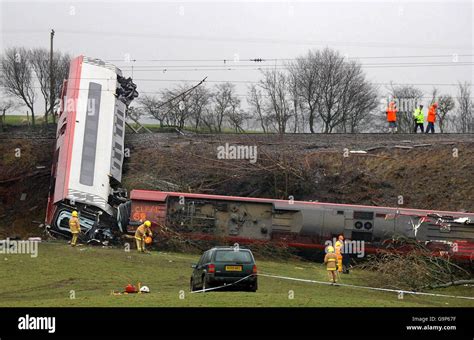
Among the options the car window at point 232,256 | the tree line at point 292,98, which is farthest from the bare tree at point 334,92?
the car window at point 232,256

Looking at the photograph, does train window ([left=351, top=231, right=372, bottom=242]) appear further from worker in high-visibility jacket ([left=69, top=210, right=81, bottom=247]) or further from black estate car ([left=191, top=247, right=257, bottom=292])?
worker in high-visibility jacket ([left=69, top=210, right=81, bottom=247])

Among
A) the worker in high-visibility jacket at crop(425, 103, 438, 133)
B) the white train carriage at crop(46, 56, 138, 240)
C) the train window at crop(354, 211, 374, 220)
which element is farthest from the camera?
the worker in high-visibility jacket at crop(425, 103, 438, 133)

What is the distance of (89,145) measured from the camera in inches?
1399

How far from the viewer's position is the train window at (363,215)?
31.7 meters

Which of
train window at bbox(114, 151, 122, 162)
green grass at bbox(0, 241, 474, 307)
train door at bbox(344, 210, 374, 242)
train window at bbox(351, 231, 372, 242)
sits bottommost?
green grass at bbox(0, 241, 474, 307)

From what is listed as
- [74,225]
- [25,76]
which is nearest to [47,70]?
[25,76]

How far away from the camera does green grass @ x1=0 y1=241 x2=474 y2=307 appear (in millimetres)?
17812

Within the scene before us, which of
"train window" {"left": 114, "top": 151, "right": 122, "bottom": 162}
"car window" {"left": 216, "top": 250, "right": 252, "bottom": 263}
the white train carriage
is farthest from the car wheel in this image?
"train window" {"left": 114, "top": 151, "right": 122, "bottom": 162}

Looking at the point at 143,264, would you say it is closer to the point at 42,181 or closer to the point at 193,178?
the point at 193,178

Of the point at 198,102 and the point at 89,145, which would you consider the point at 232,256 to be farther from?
the point at 198,102

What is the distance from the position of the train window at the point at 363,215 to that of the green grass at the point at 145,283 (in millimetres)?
2555

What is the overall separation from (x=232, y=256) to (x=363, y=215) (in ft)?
38.5
